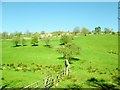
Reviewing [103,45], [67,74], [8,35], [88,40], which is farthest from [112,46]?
[8,35]

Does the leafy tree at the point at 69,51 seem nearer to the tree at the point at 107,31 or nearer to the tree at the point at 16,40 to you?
the tree at the point at 16,40

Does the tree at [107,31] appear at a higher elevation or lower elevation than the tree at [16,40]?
higher

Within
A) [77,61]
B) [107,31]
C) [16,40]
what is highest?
[107,31]

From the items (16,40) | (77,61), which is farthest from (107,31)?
(77,61)

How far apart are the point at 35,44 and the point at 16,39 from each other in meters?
8.96

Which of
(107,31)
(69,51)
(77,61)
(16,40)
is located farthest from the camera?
(107,31)

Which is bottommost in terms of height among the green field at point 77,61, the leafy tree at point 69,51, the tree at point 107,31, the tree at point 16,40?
the green field at point 77,61

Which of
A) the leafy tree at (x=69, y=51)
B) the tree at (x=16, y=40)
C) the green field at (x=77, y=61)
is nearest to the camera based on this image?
the green field at (x=77, y=61)

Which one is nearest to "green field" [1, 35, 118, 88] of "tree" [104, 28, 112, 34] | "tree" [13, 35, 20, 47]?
"tree" [13, 35, 20, 47]

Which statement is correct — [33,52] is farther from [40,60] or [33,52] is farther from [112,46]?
[112,46]

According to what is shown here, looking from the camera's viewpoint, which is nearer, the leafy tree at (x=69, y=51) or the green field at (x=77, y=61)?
the green field at (x=77, y=61)

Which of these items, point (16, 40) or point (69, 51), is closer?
point (69, 51)

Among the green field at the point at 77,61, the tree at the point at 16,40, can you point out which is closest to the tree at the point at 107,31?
the green field at the point at 77,61

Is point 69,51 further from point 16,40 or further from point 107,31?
point 107,31
